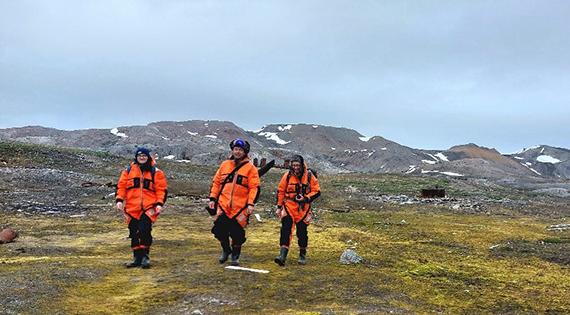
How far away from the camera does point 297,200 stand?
10.3 metres

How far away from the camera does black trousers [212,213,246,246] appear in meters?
9.73

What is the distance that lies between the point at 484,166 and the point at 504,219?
88164 millimetres

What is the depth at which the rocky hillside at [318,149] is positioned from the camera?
86312mm

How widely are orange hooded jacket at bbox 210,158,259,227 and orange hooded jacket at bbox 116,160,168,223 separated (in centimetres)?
109

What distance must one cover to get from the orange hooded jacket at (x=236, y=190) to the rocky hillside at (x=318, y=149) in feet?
207

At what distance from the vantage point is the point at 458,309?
7.28 meters

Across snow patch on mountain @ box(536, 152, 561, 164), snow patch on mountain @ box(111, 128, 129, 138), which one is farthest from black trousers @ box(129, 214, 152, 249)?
snow patch on mountain @ box(536, 152, 561, 164)

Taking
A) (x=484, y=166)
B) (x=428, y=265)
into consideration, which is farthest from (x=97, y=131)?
(x=428, y=265)

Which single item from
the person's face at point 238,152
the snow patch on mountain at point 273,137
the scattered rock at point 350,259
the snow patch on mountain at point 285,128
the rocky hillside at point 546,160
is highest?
the snow patch on mountain at point 285,128

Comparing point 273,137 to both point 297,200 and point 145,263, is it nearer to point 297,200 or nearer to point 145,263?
point 297,200

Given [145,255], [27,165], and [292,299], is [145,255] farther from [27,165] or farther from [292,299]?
[27,165]

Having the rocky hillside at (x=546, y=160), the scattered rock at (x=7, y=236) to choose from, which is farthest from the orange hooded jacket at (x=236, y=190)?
the rocky hillside at (x=546, y=160)

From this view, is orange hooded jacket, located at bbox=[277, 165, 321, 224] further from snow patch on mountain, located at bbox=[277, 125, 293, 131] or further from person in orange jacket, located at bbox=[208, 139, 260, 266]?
snow patch on mountain, located at bbox=[277, 125, 293, 131]

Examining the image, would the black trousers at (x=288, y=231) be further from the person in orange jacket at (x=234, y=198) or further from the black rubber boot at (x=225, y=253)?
the black rubber boot at (x=225, y=253)
